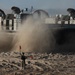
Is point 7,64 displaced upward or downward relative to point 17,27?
downward

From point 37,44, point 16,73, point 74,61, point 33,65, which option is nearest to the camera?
point 16,73

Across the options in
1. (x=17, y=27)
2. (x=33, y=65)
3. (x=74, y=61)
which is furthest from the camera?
(x=17, y=27)

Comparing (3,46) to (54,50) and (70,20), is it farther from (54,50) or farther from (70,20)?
(70,20)

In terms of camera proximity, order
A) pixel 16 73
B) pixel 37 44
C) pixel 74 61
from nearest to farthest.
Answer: pixel 16 73 → pixel 74 61 → pixel 37 44

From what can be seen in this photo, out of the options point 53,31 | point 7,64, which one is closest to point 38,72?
point 7,64

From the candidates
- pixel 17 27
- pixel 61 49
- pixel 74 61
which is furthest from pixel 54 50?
pixel 74 61

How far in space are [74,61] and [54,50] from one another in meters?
3.39

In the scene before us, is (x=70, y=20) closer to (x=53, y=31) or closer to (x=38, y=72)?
(x=53, y=31)

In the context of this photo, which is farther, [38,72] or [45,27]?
[45,27]

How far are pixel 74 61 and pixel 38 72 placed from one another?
9.35 feet

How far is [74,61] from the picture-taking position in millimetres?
11805

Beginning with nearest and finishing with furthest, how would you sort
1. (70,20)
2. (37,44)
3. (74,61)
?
(74,61) < (37,44) < (70,20)

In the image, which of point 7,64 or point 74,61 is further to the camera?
point 74,61

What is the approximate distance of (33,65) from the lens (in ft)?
34.0
